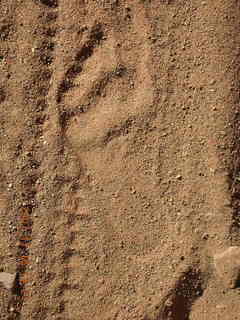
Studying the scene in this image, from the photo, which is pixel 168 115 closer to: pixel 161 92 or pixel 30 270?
pixel 161 92

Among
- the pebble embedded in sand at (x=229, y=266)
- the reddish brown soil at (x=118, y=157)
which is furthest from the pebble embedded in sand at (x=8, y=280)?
the pebble embedded in sand at (x=229, y=266)

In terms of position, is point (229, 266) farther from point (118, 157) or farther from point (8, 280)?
point (8, 280)

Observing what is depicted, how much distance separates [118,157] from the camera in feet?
5.54

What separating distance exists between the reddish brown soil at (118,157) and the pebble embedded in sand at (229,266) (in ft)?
0.07

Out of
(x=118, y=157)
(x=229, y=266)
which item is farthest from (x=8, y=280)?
(x=229, y=266)

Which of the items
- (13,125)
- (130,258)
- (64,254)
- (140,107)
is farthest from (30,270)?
(140,107)

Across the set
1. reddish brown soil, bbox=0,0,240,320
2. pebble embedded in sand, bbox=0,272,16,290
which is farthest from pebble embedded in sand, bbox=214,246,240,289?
pebble embedded in sand, bbox=0,272,16,290

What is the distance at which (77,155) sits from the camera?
5.61ft

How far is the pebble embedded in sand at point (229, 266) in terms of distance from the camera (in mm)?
1622

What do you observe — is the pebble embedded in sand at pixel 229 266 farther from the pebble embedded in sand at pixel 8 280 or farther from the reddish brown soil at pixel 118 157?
the pebble embedded in sand at pixel 8 280

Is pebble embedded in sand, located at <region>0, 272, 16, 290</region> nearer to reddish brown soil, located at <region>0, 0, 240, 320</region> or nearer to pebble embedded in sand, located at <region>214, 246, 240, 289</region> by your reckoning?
reddish brown soil, located at <region>0, 0, 240, 320</region>

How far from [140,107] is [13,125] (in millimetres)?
440

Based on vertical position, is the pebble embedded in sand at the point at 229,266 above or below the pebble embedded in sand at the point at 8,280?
below

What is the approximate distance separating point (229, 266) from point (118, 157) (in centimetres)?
50
